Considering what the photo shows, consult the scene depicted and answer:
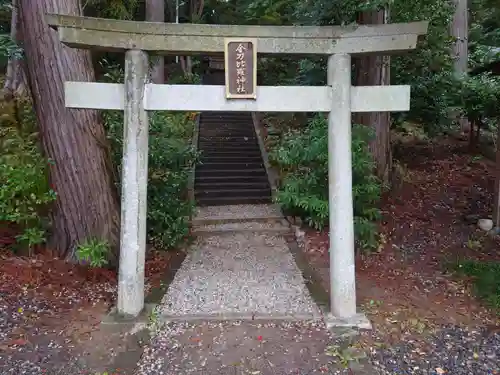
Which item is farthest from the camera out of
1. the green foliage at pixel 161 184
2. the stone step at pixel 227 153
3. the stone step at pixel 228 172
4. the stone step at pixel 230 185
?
the stone step at pixel 227 153

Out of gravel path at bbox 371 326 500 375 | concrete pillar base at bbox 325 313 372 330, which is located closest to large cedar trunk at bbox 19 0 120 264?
concrete pillar base at bbox 325 313 372 330

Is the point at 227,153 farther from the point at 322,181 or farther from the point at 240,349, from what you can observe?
the point at 240,349

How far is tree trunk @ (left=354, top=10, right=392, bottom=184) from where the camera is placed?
6564 millimetres

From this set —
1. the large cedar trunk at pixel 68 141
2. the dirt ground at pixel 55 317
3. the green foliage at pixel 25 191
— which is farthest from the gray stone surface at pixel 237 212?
the green foliage at pixel 25 191

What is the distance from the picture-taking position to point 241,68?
3750 mm

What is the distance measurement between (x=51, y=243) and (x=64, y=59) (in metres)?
2.24

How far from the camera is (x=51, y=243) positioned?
5043 mm

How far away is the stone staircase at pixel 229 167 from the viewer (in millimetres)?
9125

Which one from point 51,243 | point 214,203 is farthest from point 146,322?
point 214,203

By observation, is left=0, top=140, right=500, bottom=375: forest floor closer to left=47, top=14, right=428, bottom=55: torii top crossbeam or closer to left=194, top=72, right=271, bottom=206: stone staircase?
left=47, top=14, right=428, bottom=55: torii top crossbeam

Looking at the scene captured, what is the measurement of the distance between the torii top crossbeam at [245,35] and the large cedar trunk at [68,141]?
1023 millimetres

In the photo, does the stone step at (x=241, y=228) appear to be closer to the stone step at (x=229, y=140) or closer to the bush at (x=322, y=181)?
the bush at (x=322, y=181)

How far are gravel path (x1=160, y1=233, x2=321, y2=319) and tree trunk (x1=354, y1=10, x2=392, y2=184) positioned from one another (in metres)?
2.30

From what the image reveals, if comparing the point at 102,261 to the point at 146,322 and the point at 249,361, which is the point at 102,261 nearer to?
the point at 146,322
